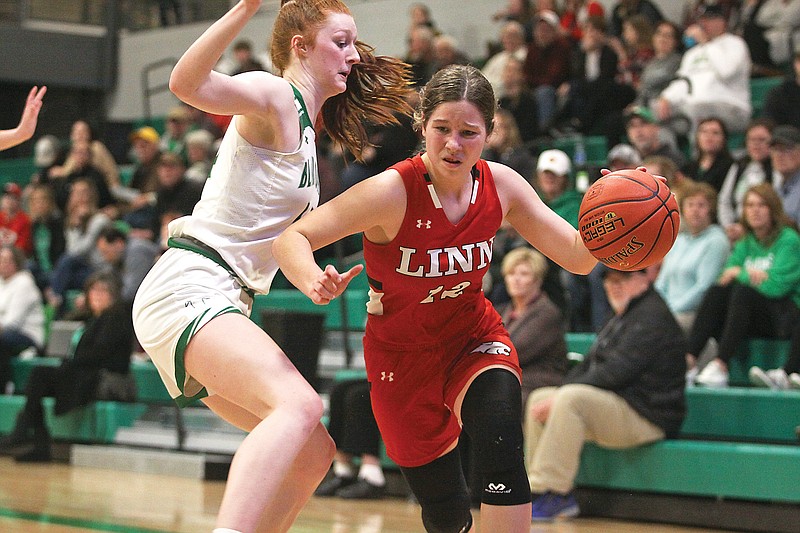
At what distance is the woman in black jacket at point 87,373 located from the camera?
866 centimetres

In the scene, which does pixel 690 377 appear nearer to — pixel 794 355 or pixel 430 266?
pixel 794 355

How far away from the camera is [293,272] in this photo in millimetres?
3068

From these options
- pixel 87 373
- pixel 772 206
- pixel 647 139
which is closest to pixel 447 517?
pixel 772 206

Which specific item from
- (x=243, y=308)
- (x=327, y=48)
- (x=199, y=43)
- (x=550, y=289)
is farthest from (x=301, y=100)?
(x=550, y=289)

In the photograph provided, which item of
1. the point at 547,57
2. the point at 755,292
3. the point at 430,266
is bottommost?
the point at 755,292

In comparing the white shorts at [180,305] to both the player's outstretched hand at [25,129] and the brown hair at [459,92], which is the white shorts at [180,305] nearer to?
the brown hair at [459,92]

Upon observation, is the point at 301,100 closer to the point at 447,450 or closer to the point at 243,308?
the point at 243,308

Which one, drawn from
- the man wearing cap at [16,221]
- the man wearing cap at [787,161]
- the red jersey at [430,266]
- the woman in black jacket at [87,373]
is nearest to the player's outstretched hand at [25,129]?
the red jersey at [430,266]

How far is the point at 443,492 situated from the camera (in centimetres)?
378

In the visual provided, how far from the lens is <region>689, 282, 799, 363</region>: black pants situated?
6383 millimetres

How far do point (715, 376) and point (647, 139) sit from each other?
7.66 feet

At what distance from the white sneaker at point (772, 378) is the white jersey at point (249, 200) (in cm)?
363

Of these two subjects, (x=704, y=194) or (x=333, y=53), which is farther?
(x=704, y=194)

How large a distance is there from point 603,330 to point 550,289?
933 millimetres
